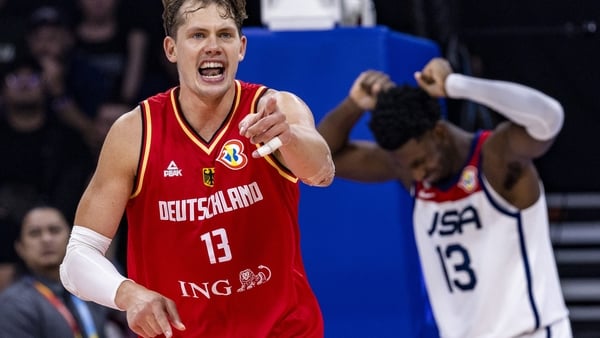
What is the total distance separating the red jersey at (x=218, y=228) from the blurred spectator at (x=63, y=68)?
14.0 ft

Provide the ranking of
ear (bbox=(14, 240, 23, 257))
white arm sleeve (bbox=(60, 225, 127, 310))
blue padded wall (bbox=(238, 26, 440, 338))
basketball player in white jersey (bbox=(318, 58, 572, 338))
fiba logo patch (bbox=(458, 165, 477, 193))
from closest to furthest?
1. white arm sleeve (bbox=(60, 225, 127, 310))
2. basketball player in white jersey (bbox=(318, 58, 572, 338))
3. fiba logo patch (bbox=(458, 165, 477, 193))
4. blue padded wall (bbox=(238, 26, 440, 338))
5. ear (bbox=(14, 240, 23, 257))

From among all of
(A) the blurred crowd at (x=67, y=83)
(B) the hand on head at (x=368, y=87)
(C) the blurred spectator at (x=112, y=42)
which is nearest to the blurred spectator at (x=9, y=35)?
(A) the blurred crowd at (x=67, y=83)

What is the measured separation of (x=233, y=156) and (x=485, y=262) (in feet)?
6.30

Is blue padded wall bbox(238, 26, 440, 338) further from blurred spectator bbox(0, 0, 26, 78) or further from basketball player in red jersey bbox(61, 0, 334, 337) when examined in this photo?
blurred spectator bbox(0, 0, 26, 78)

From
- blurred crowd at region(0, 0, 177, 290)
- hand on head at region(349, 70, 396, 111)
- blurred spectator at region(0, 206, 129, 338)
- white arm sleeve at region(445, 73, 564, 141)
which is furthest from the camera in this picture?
blurred crowd at region(0, 0, 177, 290)

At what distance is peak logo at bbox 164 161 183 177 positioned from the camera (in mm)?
4285

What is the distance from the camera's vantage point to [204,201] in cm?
426

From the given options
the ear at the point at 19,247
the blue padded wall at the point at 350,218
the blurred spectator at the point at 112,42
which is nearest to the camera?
the blue padded wall at the point at 350,218

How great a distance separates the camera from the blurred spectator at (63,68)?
8562mm

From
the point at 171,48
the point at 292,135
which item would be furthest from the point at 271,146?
the point at 171,48

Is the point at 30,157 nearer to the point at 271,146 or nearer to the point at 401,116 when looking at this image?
the point at 401,116

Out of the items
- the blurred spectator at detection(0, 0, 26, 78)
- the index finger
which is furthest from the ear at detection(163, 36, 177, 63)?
the blurred spectator at detection(0, 0, 26, 78)

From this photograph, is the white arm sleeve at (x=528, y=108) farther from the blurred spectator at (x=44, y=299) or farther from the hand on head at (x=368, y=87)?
the blurred spectator at (x=44, y=299)

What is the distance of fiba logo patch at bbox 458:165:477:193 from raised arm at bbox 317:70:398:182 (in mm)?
388
